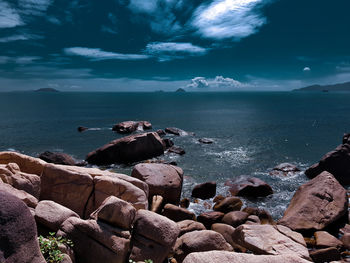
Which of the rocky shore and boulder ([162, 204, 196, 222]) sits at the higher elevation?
the rocky shore

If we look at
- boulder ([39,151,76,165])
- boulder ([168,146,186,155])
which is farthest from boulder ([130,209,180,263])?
boulder ([168,146,186,155])

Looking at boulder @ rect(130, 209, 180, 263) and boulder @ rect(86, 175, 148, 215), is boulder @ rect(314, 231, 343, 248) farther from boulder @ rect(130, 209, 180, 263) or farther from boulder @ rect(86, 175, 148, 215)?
boulder @ rect(86, 175, 148, 215)

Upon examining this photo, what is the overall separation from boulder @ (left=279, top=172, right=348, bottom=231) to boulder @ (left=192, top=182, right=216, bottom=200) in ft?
24.8

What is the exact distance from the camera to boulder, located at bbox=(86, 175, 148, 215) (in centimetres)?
1223

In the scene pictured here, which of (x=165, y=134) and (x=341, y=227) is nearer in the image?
(x=341, y=227)

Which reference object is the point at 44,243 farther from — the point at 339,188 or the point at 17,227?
the point at 339,188

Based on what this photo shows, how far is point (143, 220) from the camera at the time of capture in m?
9.54

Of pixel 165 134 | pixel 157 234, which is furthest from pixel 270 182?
pixel 165 134

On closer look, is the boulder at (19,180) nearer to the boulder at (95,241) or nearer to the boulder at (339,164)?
the boulder at (95,241)

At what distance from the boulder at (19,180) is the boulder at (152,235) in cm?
514

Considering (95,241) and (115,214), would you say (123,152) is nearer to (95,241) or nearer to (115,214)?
(115,214)

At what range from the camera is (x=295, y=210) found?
18016mm

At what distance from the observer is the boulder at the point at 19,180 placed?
35.1 ft

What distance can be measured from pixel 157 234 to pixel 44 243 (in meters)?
3.95
